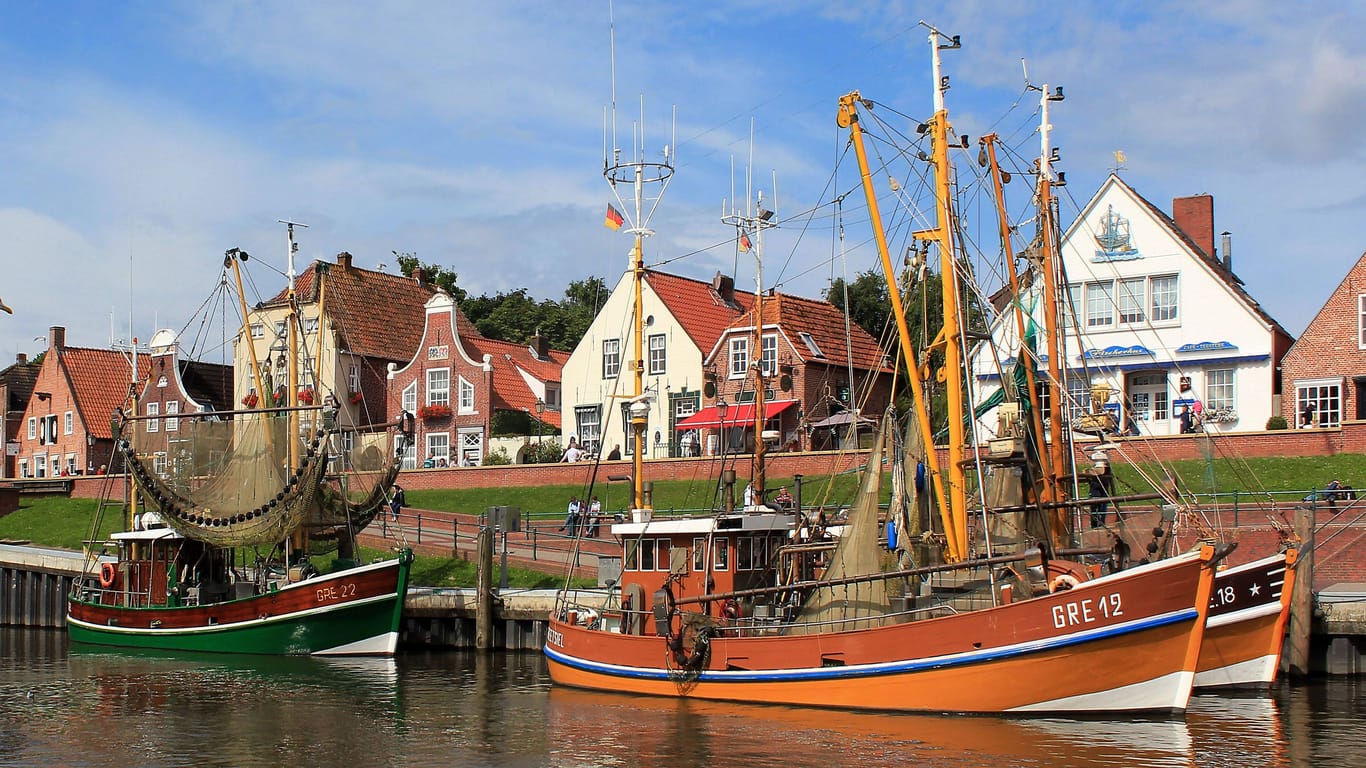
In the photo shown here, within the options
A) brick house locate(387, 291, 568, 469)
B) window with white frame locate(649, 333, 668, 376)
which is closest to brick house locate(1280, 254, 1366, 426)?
window with white frame locate(649, 333, 668, 376)

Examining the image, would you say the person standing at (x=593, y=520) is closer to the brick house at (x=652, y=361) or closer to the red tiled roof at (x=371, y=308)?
the brick house at (x=652, y=361)

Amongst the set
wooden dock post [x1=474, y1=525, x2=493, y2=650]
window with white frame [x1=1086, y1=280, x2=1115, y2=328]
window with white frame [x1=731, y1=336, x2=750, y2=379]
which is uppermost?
window with white frame [x1=1086, y1=280, x2=1115, y2=328]

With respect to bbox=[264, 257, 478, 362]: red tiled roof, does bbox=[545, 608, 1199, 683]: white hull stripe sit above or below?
below

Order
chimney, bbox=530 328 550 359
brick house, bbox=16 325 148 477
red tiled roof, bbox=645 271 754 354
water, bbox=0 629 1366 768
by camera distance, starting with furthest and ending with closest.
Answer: brick house, bbox=16 325 148 477 < chimney, bbox=530 328 550 359 < red tiled roof, bbox=645 271 754 354 < water, bbox=0 629 1366 768

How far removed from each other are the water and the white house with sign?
939 inches

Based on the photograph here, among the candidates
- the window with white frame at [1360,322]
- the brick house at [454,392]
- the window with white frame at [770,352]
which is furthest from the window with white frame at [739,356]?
the window with white frame at [1360,322]

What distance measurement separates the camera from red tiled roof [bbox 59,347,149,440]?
3361 inches

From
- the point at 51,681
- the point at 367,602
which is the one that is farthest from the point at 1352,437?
the point at 51,681

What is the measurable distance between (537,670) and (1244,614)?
51.5ft

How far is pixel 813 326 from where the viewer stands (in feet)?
205

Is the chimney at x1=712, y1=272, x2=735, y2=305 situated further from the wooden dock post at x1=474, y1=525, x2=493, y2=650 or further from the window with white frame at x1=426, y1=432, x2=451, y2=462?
the wooden dock post at x1=474, y1=525, x2=493, y2=650

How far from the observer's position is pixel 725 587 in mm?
29125

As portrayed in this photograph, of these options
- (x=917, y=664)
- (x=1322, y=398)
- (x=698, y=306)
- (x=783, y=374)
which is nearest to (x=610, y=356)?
(x=698, y=306)

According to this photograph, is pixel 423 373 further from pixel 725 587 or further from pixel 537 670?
pixel 725 587
